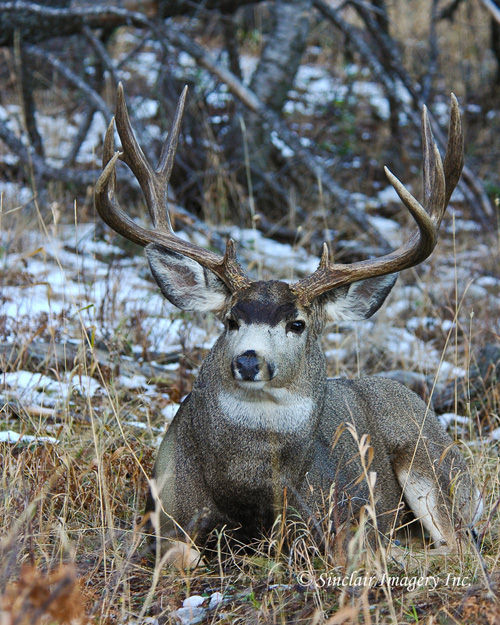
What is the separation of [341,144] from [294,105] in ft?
5.24

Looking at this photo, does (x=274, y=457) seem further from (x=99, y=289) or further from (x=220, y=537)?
(x=99, y=289)

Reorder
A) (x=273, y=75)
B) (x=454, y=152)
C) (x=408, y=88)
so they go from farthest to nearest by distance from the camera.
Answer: (x=273, y=75) < (x=408, y=88) < (x=454, y=152)

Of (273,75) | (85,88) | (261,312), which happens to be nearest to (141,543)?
(261,312)

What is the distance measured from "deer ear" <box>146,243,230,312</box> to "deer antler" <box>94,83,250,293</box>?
0.19ft

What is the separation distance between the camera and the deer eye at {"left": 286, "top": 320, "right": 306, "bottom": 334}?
4.25 metres

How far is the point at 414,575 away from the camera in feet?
12.8

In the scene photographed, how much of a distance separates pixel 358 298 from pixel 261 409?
0.89 m

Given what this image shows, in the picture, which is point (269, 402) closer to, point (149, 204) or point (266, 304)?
point (266, 304)

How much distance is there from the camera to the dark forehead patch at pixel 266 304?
416 cm

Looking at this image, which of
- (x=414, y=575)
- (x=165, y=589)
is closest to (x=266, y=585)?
(x=165, y=589)

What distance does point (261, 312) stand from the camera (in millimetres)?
4164

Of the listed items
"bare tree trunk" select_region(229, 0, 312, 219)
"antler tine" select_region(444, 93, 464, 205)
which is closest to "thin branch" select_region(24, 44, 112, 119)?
"bare tree trunk" select_region(229, 0, 312, 219)

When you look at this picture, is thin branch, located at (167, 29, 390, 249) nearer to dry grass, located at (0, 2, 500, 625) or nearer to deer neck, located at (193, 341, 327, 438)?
dry grass, located at (0, 2, 500, 625)

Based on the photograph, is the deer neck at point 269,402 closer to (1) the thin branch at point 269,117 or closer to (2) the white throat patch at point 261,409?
(2) the white throat patch at point 261,409
